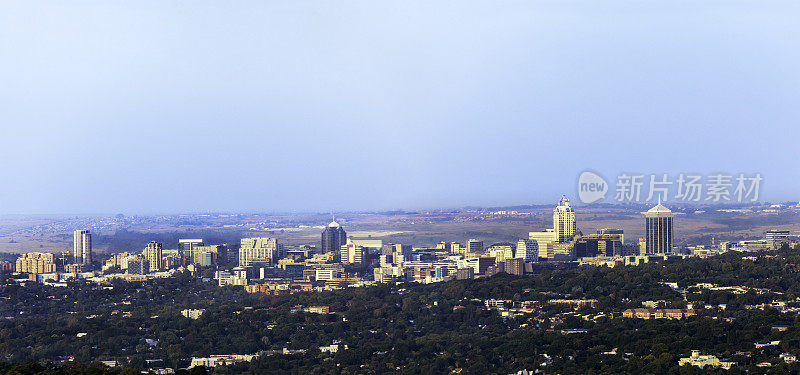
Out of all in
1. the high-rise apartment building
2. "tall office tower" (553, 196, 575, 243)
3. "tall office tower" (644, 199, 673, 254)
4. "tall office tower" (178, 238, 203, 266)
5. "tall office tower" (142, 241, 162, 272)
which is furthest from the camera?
"tall office tower" (553, 196, 575, 243)

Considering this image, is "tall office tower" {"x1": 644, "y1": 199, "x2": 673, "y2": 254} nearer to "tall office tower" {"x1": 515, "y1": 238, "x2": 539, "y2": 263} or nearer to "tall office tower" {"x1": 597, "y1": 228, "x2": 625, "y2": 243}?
"tall office tower" {"x1": 597, "y1": 228, "x2": 625, "y2": 243}

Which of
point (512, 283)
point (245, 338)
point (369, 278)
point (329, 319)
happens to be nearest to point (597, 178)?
point (369, 278)

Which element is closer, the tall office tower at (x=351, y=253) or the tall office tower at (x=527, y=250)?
the tall office tower at (x=527, y=250)

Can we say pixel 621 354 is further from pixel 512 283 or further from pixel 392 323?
pixel 512 283

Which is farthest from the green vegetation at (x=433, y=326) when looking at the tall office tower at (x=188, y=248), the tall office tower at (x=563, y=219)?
the tall office tower at (x=563, y=219)

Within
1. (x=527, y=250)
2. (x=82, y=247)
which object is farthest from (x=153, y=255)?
(x=527, y=250)

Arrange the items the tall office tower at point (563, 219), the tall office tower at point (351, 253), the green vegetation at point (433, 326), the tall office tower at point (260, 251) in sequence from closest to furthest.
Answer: the green vegetation at point (433, 326) → the tall office tower at point (351, 253) → the tall office tower at point (260, 251) → the tall office tower at point (563, 219)

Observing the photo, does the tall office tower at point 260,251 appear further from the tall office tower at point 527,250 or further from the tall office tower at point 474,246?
the tall office tower at point 527,250

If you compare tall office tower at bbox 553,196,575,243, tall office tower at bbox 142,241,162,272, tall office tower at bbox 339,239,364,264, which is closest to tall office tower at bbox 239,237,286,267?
tall office tower at bbox 339,239,364,264
